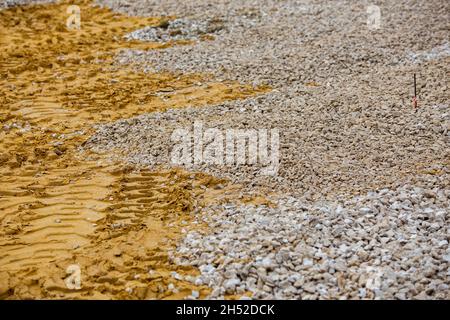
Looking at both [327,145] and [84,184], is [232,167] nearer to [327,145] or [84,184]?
[327,145]

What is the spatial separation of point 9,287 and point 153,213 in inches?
89.0

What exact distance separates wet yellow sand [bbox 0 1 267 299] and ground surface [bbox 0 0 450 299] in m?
0.03

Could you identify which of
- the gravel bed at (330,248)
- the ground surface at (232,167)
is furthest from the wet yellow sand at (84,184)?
the gravel bed at (330,248)

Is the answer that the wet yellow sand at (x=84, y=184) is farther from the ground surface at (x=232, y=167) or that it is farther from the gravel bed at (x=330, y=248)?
the gravel bed at (x=330, y=248)

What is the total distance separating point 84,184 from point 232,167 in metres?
2.59

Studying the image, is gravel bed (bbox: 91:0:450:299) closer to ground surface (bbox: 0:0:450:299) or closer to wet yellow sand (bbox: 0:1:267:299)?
ground surface (bbox: 0:0:450:299)

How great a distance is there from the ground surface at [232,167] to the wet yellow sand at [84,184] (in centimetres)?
3

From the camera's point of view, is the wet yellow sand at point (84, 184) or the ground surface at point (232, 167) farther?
the wet yellow sand at point (84, 184)

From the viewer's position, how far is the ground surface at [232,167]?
5871 mm

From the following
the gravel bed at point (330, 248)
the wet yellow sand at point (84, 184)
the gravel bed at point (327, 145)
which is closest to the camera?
the gravel bed at point (330, 248)

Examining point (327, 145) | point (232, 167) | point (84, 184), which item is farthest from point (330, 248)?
point (84, 184)

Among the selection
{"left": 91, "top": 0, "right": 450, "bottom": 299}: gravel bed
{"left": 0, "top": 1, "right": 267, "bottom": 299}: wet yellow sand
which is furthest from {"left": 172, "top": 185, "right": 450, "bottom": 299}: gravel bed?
{"left": 0, "top": 1, "right": 267, "bottom": 299}: wet yellow sand

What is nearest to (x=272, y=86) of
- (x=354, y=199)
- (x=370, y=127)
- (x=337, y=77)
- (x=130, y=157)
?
(x=337, y=77)

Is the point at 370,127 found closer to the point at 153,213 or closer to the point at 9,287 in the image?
the point at 153,213
